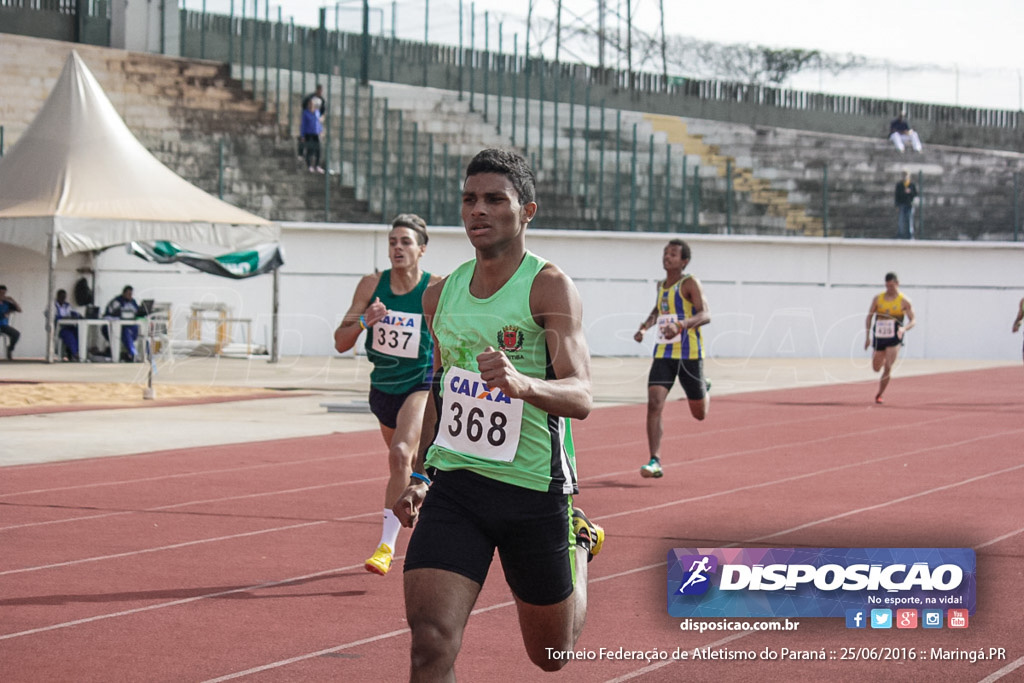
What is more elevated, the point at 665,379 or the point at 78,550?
the point at 665,379

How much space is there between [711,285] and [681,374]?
852 inches

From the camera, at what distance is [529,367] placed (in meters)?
4.28

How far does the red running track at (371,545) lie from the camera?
5.49 m

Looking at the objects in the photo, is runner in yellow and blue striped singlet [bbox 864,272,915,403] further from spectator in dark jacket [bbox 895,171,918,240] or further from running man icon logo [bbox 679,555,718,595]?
spectator in dark jacket [bbox 895,171,918,240]

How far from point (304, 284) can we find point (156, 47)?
A: 36.2 ft

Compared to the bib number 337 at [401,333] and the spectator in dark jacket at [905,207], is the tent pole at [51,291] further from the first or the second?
the spectator in dark jacket at [905,207]

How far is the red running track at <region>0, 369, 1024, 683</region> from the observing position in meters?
5.49

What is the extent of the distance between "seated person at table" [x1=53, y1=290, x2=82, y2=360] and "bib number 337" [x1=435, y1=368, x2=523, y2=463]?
23.2m

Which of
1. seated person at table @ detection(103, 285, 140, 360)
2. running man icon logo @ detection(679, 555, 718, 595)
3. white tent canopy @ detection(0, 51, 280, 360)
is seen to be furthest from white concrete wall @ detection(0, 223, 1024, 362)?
running man icon logo @ detection(679, 555, 718, 595)

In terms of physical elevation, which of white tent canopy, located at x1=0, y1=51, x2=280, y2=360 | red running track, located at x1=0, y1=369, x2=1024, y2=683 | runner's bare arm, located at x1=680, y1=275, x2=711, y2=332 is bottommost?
red running track, located at x1=0, y1=369, x2=1024, y2=683

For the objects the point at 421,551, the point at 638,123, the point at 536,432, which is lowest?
the point at 421,551

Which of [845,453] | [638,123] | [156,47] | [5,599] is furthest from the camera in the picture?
[638,123]

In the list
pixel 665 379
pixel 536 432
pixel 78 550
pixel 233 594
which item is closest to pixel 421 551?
pixel 536 432

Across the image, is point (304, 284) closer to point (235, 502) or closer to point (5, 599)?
point (235, 502)
